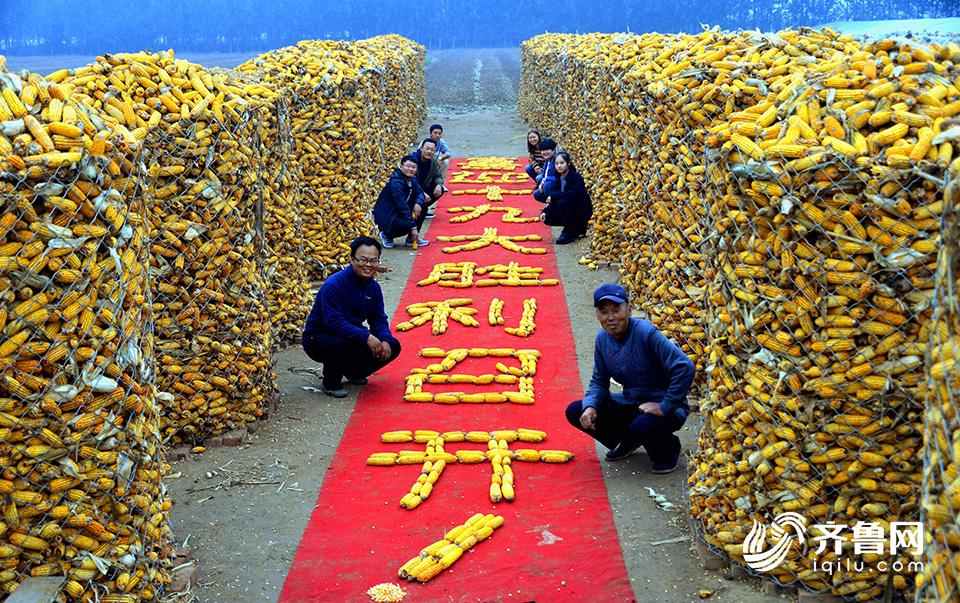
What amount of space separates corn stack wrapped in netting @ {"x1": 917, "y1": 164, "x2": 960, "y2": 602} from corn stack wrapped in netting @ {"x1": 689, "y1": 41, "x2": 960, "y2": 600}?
63.6 inches

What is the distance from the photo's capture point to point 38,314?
5566 mm

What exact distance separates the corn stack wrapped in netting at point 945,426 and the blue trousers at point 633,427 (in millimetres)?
3934

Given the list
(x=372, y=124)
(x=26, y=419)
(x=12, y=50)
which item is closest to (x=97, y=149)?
(x=26, y=419)

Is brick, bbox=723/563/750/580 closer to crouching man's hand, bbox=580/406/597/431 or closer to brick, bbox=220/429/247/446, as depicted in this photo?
crouching man's hand, bbox=580/406/597/431

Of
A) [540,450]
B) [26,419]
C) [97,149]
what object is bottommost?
[540,450]

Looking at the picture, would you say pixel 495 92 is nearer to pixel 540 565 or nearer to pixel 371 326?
pixel 371 326

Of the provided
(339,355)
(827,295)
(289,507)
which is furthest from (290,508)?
(827,295)

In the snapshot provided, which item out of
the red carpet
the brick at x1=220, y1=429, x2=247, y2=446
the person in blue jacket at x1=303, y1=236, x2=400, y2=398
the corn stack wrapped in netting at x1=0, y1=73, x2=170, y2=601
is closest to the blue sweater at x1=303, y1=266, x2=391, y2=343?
the person in blue jacket at x1=303, y1=236, x2=400, y2=398

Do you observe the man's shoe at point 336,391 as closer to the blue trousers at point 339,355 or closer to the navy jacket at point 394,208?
the blue trousers at point 339,355

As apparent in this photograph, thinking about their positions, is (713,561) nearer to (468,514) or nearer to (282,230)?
(468,514)

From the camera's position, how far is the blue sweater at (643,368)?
7844 millimetres

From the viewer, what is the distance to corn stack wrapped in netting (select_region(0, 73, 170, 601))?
18.2 ft

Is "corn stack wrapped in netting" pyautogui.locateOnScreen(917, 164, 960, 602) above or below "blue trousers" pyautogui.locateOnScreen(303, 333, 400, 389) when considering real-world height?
above

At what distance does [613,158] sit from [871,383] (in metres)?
8.94
